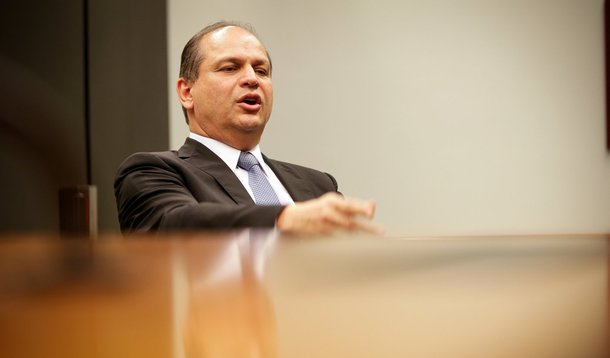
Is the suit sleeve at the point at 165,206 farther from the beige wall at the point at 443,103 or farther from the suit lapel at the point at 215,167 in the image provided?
the beige wall at the point at 443,103

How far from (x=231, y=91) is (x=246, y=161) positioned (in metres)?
0.18

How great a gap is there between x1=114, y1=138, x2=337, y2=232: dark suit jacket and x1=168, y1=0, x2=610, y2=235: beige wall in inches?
23.0

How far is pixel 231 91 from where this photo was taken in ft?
4.69

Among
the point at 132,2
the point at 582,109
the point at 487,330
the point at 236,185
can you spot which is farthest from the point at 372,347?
the point at 582,109

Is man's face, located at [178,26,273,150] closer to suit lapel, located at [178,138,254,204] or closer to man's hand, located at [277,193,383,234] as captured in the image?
suit lapel, located at [178,138,254,204]

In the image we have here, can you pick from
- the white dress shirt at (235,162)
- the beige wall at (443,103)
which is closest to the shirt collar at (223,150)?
the white dress shirt at (235,162)

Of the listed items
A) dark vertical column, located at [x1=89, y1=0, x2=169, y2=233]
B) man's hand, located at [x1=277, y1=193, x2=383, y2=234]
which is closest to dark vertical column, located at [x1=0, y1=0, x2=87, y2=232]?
dark vertical column, located at [x1=89, y1=0, x2=169, y2=233]

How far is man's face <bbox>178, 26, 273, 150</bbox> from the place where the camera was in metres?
1.41

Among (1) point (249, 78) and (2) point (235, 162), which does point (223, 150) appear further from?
(1) point (249, 78)

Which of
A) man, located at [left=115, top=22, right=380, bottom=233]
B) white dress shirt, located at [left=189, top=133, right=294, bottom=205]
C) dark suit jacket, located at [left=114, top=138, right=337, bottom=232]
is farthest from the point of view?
white dress shirt, located at [left=189, top=133, right=294, bottom=205]

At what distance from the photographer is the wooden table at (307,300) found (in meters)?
0.10

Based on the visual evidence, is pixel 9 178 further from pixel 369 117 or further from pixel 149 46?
pixel 369 117

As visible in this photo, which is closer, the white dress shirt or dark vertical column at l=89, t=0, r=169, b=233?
the white dress shirt

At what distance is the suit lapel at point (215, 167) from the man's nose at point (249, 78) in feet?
0.62
